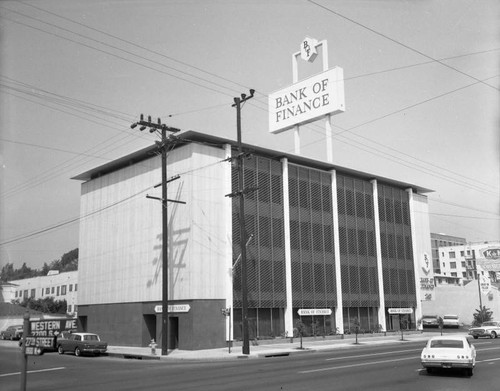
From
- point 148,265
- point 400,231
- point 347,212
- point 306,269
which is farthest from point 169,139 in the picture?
point 400,231

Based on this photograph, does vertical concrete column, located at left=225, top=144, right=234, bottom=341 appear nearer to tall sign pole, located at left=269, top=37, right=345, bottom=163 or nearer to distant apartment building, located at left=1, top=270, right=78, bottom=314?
tall sign pole, located at left=269, top=37, right=345, bottom=163

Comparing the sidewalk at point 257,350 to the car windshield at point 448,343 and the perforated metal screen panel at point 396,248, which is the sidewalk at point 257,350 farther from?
the car windshield at point 448,343

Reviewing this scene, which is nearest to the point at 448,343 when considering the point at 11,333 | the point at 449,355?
the point at 449,355

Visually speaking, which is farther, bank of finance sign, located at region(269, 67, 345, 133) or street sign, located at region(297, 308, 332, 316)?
bank of finance sign, located at region(269, 67, 345, 133)

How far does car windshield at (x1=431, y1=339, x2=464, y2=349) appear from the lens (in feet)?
61.0

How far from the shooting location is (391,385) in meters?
16.2

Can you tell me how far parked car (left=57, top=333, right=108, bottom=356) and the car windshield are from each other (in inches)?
864

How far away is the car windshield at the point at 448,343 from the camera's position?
18586mm

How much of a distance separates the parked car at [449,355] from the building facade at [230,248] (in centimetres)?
1760

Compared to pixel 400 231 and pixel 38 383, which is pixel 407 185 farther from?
pixel 38 383

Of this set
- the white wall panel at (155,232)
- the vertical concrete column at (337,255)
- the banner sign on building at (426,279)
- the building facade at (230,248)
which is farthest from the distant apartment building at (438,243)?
the white wall panel at (155,232)

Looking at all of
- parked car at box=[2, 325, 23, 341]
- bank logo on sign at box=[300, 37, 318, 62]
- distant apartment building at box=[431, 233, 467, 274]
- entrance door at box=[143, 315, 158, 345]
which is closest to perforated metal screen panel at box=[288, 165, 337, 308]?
bank logo on sign at box=[300, 37, 318, 62]

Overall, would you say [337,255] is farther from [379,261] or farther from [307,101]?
[307,101]

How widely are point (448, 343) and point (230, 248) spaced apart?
2216 cm
